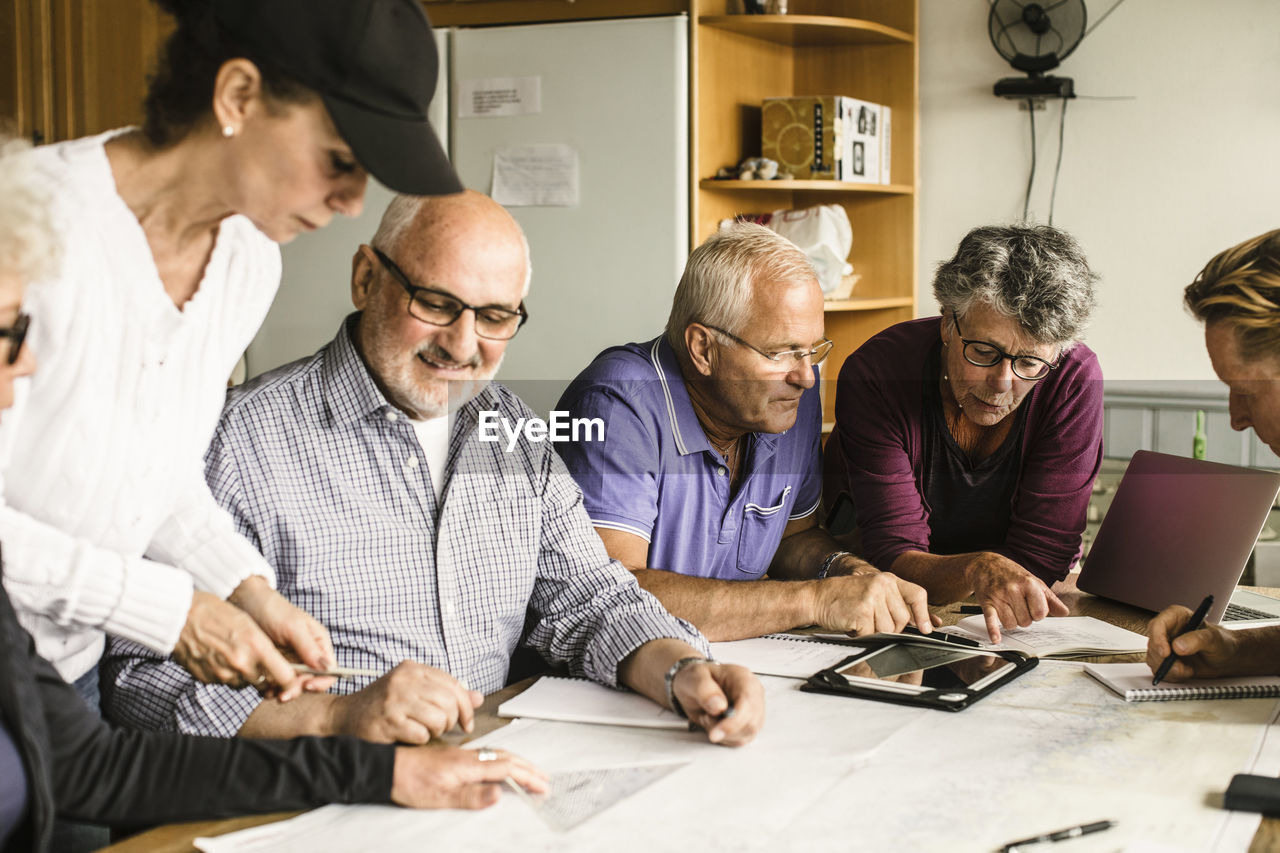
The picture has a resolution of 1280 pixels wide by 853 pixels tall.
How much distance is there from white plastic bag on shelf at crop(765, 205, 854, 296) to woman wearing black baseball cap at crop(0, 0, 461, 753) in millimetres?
2506

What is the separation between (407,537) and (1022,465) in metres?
1.24

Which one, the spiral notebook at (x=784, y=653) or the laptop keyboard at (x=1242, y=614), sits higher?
the spiral notebook at (x=784, y=653)

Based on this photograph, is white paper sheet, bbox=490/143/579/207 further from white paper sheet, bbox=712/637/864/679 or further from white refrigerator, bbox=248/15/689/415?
white paper sheet, bbox=712/637/864/679

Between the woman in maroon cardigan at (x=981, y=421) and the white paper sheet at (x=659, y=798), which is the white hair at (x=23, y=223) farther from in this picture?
the woman in maroon cardigan at (x=981, y=421)

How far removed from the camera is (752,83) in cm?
358

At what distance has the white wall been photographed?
11.4ft

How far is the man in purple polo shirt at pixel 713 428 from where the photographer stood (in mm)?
1854

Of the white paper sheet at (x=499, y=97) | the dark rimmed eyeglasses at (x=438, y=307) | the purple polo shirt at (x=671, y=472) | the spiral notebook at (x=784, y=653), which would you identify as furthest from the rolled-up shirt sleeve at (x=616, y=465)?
the white paper sheet at (x=499, y=97)

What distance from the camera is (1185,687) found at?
4.77ft

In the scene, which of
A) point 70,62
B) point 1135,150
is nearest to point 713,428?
point 1135,150

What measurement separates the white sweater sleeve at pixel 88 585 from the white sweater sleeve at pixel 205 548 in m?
0.15

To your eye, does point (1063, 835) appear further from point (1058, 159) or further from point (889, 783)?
point (1058, 159)

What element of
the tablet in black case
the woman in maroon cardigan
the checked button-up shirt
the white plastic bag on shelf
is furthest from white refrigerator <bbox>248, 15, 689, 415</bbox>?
the tablet in black case

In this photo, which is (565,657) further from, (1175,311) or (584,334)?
(1175,311)
